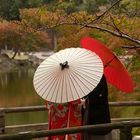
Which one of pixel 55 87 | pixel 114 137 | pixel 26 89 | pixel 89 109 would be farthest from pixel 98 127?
pixel 26 89

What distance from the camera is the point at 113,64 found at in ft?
13.3

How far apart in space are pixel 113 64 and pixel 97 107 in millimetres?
470

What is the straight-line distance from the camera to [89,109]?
3.94 m

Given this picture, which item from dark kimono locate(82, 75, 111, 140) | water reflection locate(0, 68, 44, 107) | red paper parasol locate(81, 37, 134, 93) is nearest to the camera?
dark kimono locate(82, 75, 111, 140)

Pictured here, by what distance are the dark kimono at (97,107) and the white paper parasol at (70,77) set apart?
0.45ft

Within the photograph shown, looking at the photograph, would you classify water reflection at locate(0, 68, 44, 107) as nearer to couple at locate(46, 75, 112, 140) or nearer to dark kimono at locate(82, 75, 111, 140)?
couple at locate(46, 75, 112, 140)

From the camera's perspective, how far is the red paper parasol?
4027mm

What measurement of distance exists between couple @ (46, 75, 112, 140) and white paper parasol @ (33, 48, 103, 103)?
139 mm

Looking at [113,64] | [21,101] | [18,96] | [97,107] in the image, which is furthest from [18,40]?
[97,107]

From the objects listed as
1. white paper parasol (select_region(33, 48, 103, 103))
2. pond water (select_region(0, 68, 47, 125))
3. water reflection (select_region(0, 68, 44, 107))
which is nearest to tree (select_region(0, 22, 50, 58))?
pond water (select_region(0, 68, 47, 125))

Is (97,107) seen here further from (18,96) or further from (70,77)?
(18,96)

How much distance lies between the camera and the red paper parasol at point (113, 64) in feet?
13.2

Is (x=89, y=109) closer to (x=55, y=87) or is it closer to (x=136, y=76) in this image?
(x=55, y=87)

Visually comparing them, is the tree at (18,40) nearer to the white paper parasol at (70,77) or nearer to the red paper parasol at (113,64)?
the red paper parasol at (113,64)
